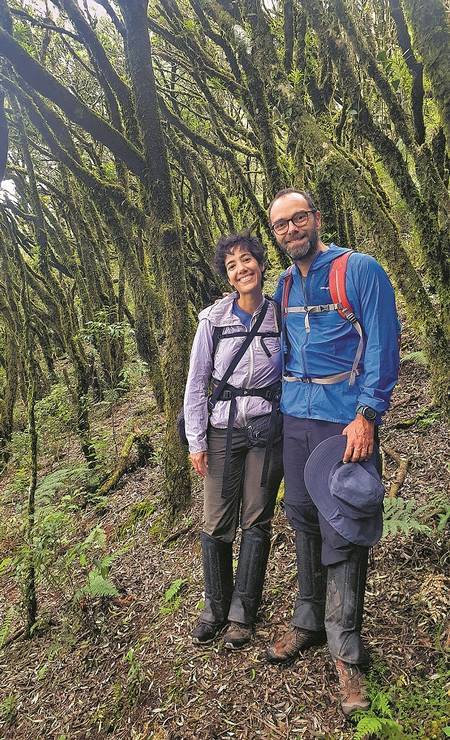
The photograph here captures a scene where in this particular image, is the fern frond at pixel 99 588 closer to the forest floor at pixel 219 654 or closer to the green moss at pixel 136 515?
the forest floor at pixel 219 654

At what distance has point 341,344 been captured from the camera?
9.66ft

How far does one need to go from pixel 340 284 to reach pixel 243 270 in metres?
0.81

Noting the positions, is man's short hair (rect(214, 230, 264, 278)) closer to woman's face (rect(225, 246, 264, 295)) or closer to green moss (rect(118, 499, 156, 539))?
woman's face (rect(225, 246, 264, 295))

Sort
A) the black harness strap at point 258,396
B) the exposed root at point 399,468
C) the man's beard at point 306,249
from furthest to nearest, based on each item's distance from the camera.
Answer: the exposed root at point 399,468 → the black harness strap at point 258,396 → the man's beard at point 306,249

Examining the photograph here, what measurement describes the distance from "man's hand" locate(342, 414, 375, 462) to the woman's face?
1232 mm

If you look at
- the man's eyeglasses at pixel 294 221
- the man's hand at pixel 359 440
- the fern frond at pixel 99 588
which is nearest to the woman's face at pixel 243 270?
the man's eyeglasses at pixel 294 221

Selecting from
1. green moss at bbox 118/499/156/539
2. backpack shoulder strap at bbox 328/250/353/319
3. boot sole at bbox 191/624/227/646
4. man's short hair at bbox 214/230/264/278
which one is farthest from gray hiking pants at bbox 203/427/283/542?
green moss at bbox 118/499/156/539

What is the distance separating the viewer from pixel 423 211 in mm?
3855

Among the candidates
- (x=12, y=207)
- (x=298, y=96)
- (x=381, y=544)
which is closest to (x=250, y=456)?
(x=381, y=544)

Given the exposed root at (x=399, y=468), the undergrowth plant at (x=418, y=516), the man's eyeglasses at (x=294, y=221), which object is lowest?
the exposed root at (x=399, y=468)

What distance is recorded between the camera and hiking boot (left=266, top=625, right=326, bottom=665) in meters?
3.22

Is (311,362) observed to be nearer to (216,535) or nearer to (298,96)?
(216,535)

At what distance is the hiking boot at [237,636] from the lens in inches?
138

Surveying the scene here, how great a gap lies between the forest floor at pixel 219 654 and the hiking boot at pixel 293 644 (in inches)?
2.1
